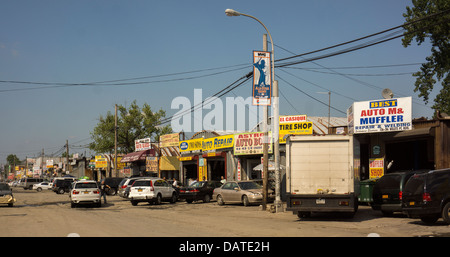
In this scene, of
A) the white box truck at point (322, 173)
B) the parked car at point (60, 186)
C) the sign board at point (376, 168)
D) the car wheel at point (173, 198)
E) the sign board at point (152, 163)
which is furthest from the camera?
the parked car at point (60, 186)

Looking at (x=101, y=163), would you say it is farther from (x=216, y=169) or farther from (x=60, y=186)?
(x=216, y=169)

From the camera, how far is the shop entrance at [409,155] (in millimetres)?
27031

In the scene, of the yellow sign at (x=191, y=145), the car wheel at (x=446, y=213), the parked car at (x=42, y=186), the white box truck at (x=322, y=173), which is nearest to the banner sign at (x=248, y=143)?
A: the yellow sign at (x=191, y=145)

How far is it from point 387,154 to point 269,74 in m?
10.00

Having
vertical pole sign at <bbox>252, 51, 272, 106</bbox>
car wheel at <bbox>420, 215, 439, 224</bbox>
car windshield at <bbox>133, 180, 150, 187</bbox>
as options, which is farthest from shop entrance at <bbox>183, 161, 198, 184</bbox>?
car wheel at <bbox>420, 215, 439, 224</bbox>

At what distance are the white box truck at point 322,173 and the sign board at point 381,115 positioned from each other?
722cm

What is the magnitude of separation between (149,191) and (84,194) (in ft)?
13.5

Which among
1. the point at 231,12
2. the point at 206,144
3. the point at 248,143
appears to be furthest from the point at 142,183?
the point at 231,12

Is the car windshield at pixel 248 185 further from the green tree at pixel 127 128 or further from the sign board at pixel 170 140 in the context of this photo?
the green tree at pixel 127 128

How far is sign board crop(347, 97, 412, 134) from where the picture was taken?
73.8 feet

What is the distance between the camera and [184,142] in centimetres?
4309

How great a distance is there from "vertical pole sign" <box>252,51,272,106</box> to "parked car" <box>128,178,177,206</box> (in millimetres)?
11889
